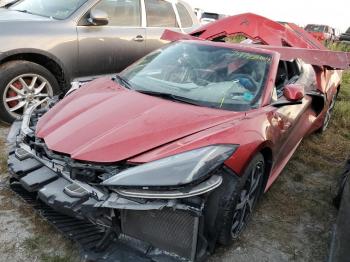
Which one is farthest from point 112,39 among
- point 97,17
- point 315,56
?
point 315,56

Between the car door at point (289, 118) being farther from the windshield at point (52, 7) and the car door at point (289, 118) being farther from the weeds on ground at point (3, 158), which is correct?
the windshield at point (52, 7)

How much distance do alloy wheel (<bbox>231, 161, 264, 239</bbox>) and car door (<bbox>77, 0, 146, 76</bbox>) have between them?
3.07m

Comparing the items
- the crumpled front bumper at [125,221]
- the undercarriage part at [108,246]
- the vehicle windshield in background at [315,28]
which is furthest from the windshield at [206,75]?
the vehicle windshield in background at [315,28]

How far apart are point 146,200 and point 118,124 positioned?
71 cm

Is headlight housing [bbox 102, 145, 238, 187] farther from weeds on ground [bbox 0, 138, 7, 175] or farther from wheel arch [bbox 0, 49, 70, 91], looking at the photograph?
wheel arch [bbox 0, 49, 70, 91]

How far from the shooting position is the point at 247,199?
290 centimetres

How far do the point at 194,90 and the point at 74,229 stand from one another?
1447 millimetres

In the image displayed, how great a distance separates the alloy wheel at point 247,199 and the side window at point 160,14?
3588 mm

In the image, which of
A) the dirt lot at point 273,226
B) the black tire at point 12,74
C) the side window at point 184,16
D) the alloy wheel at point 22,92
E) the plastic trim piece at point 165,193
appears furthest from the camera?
the side window at point 184,16

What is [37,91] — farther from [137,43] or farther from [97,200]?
[97,200]

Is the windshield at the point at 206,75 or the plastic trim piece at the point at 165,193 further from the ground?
the windshield at the point at 206,75

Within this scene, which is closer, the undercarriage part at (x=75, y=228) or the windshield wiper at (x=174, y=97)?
the undercarriage part at (x=75, y=228)

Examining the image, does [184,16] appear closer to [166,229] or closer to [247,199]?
[247,199]

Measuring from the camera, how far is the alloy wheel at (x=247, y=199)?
276 cm
